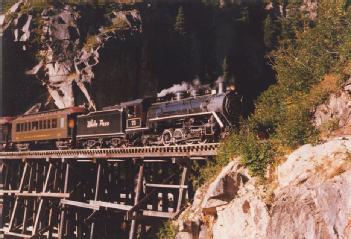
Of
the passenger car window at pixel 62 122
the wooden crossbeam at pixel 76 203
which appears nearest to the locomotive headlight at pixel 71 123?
the passenger car window at pixel 62 122

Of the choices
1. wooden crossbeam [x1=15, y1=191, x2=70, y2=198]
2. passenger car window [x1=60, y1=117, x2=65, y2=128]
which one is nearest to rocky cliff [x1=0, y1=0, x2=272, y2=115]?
passenger car window [x1=60, y1=117, x2=65, y2=128]

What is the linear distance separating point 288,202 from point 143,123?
10.8 m

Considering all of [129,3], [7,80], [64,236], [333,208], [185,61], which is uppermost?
[129,3]

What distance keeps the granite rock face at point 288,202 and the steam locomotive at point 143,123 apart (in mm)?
4452

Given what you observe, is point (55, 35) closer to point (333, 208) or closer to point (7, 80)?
point (7, 80)

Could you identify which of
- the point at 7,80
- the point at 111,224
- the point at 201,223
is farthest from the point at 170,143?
the point at 7,80

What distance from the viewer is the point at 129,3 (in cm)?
4244

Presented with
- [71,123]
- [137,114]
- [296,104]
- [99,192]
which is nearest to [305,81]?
[296,104]

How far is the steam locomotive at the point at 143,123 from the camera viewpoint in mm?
17266

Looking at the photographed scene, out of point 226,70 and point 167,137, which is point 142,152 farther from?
point 226,70

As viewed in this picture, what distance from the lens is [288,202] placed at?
989 centimetres

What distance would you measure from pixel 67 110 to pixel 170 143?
9264mm

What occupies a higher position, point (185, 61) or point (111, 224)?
point (185, 61)

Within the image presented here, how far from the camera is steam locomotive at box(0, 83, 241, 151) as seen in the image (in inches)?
680
